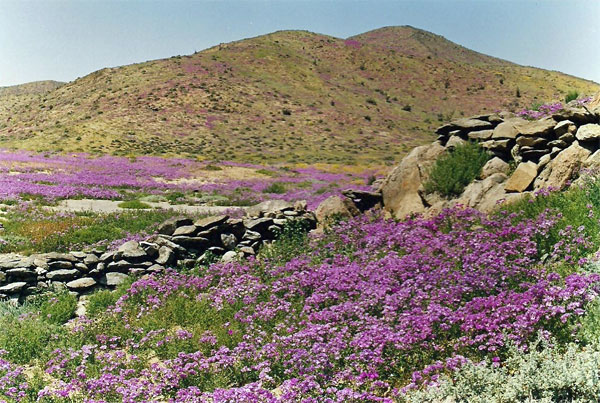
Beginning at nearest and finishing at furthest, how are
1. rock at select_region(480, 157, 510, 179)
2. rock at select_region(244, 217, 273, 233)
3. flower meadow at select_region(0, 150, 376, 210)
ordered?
rock at select_region(244, 217, 273, 233) < rock at select_region(480, 157, 510, 179) < flower meadow at select_region(0, 150, 376, 210)

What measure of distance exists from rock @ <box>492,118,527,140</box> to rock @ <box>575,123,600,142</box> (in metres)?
2.60

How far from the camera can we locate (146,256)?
11578 mm

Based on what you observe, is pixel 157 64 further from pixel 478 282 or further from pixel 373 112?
pixel 478 282

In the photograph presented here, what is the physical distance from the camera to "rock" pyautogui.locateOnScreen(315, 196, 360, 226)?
14.5 m

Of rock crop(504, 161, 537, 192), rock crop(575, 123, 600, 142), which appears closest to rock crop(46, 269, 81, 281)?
rock crop(504, 161, 537, 192)

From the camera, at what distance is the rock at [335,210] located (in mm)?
14484

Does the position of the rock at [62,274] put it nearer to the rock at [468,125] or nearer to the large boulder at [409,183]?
the large boulder at [409,183]

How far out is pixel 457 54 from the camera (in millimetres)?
185250

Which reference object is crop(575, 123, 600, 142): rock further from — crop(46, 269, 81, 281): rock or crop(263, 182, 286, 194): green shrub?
crop(263, 182, 286, 194): green shrub

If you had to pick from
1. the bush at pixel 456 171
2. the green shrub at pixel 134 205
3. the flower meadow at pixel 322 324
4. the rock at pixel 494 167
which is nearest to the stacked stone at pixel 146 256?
the flower meadow at pixel 322 324

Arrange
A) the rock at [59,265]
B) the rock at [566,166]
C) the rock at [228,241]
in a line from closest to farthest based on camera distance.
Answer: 1. the rock at [59,265]
2. the rock at [566,166]
3. the rock at [228,241]

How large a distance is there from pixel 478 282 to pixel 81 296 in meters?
8.44

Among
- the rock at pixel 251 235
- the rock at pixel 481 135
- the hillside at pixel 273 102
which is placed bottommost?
the rock at pixel 251 235

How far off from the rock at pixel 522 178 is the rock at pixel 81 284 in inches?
425
